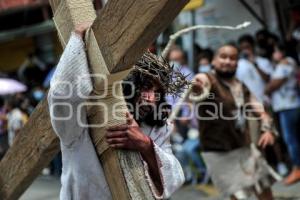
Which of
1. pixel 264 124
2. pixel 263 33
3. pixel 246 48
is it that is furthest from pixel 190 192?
pixel 264 124

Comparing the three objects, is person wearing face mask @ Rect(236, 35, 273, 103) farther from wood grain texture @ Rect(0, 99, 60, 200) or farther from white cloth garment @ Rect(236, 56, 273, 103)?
wood grain texture @ Rect(0, 99, 60, 200)

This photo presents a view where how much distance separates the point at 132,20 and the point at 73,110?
1.56 ft

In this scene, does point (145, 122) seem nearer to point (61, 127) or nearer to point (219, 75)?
point (61, 127)

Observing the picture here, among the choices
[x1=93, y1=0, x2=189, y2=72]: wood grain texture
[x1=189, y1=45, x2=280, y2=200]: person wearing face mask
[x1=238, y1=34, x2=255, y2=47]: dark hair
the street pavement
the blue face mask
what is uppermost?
[x1=238, y1=34, x2=255, y2=47]: dark hair

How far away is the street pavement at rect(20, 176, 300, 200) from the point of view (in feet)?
24.3

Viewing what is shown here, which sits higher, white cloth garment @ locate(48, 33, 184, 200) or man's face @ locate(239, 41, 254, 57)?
man's face @ locate(239, 41, 254, 57)

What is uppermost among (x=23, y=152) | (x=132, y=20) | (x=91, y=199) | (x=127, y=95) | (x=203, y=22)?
(x=203, y=22)

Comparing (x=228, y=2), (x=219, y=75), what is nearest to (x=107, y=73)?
(x=219, y=75)

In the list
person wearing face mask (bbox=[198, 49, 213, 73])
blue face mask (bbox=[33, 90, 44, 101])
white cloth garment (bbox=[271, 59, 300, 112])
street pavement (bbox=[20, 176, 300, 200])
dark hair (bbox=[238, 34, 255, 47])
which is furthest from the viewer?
blue face mask (bbox=[33, 90, 44, 101])

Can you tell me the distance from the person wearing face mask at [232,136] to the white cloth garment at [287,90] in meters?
1.80

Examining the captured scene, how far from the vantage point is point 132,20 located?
2.31 m

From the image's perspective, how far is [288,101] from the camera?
789 cm

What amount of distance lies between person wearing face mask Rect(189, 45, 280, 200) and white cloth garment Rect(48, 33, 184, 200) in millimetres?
3065

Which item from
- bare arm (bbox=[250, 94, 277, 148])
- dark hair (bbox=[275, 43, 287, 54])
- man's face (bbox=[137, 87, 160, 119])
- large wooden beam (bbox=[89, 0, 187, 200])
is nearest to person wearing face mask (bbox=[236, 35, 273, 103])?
dark hair (bbox=[275, 43, 287, 54])
